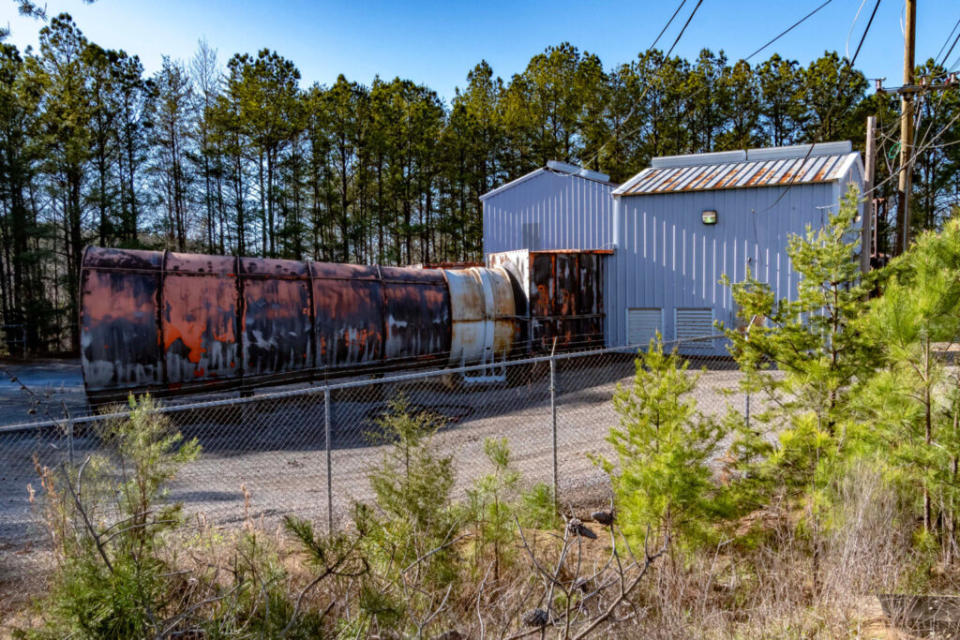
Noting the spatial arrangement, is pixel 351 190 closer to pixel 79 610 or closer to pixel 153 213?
pixel 153 213

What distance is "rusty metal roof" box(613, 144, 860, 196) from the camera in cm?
1753

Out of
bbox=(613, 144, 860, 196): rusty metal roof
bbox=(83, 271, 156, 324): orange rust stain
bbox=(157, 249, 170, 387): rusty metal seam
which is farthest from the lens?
bbox=(613, 144, 860, 196): rusty metal roof

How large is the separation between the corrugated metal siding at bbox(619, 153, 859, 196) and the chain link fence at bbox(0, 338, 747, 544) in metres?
5.67

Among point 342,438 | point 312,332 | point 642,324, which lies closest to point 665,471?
point 342,438

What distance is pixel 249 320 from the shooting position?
12.9 m

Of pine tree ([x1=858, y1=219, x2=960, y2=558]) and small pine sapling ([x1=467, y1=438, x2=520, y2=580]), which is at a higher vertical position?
pine tree ([x1=858, y1=219, x2=960, y2=558])

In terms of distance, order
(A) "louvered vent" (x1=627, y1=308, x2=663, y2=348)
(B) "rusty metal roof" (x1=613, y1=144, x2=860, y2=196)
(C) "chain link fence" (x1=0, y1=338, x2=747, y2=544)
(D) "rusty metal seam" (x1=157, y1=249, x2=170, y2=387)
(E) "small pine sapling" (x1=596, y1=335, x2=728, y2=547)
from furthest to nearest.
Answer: (A) "louvered vent" (x1=627, y1=308, x2=663, y2=348), (B) "rusty metal roof" (x1=613, y1=144, x2=860, y2=196), (D) "rusty metal seam" (x1=157, y1=249, x2=170, y2=387), (C) "chain link fence" (x1=0, y1=338, x2=747, y2=544), (E) "small pine sapling" (x1=596, y1=335, x2=728, y2=547)

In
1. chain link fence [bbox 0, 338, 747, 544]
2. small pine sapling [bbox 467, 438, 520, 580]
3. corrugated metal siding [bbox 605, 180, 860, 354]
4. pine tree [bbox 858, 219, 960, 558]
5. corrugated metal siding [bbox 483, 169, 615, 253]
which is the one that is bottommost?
chain link fence [bbox 0, 338, 747, 544]

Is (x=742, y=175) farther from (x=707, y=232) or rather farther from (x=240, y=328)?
(x=240, y=328)

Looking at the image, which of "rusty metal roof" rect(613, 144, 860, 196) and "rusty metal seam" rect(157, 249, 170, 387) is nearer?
"rusty metal seam" rect(157, 249, 170, 387)

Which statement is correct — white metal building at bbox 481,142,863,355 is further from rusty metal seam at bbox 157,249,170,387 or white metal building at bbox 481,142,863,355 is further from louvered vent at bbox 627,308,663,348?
rusty metal seam at bbox 157,249,170,387

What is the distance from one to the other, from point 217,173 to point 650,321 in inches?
983

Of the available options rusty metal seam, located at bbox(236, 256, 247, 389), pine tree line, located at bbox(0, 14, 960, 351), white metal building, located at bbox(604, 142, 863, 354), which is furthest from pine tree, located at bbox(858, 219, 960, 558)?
pine tree line, located at bbox(0, 14, 960, 351)

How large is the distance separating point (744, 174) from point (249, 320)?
15.9 metres
